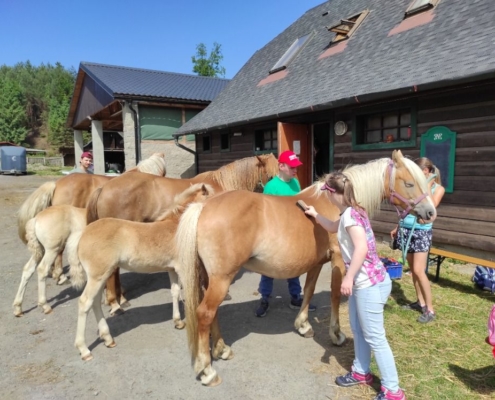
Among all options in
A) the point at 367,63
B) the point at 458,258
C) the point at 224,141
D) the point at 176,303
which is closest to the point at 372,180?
the point at 176,303

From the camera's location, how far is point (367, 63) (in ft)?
24.5

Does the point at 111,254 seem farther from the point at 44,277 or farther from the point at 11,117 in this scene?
the point at 11,117

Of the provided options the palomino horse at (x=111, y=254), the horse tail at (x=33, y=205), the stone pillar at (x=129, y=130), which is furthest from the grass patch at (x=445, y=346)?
the stone pillar at (x=129, y=130)

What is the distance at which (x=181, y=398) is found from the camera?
2.60 metres

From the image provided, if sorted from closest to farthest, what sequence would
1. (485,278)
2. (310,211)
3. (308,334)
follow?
1. (310,211)
2. (308,334)
3. (485,278)

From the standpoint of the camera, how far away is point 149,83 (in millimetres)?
16172

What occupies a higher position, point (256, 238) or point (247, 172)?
point (247, 172)

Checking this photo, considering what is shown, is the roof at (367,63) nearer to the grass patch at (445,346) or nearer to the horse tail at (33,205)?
the grass patch at (445,346)

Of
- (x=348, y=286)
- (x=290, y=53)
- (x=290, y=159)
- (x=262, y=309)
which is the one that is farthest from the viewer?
(x=290, y=53)

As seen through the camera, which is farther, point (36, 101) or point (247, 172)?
point (36, 101)

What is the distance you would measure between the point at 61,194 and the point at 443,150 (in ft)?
22.1

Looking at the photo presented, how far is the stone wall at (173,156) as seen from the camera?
14555 mm

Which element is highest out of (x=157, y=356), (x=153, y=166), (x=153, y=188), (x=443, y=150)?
(x=443, y=150)

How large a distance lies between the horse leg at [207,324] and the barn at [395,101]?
472 centimetres
